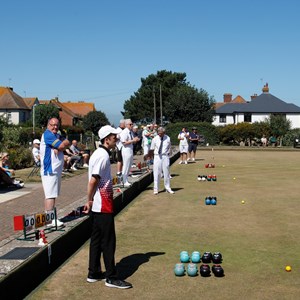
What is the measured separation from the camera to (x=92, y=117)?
77750 millimetres

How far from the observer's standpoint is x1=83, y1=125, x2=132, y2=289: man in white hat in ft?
17.0

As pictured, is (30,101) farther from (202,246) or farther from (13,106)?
(202,246)

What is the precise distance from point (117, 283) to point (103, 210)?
788 mm

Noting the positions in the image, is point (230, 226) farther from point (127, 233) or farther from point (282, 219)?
point (127, 233)

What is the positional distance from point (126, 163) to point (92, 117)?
6694 cm

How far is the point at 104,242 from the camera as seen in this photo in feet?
17.0

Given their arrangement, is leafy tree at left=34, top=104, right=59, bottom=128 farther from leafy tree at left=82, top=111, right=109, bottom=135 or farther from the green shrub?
the green shrub

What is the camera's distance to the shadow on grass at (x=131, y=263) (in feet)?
18.6

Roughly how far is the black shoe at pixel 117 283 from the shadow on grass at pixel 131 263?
0.32m

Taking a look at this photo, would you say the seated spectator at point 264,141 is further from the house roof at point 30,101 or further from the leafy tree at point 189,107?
the house roof at point 30,101

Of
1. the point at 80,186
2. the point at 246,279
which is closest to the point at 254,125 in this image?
the point at 80,186

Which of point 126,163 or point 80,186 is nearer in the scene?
point 126,163

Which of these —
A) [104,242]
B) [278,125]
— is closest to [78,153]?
[104,242]

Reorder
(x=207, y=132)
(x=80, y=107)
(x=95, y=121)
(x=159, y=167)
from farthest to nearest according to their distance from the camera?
(x=80, y=107)
(x=95, y=121)
(x=207, y=132)
(x=159, y=167)
